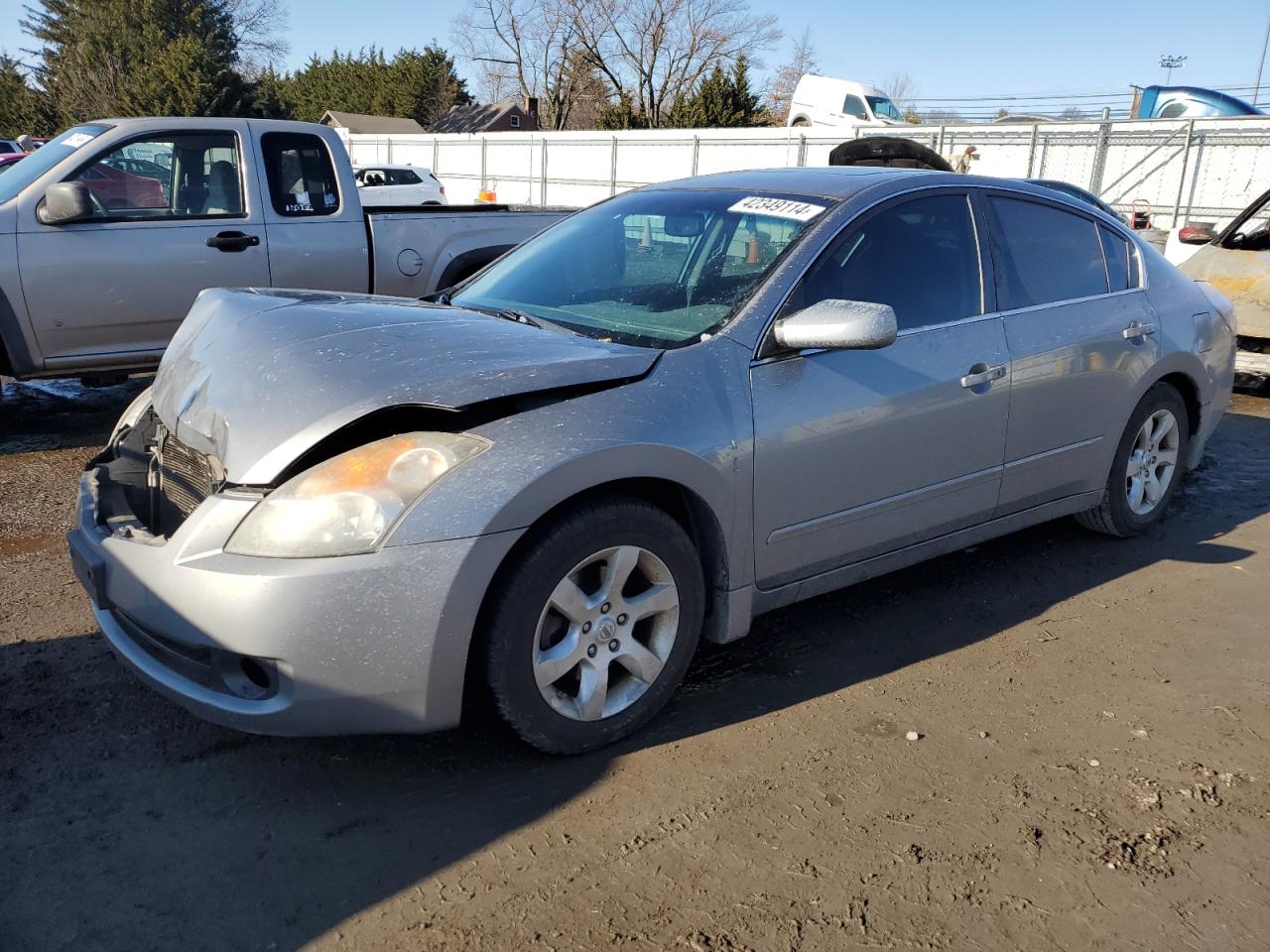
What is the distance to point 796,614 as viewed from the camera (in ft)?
13.6

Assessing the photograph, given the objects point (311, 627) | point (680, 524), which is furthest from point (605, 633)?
point (311, 627)

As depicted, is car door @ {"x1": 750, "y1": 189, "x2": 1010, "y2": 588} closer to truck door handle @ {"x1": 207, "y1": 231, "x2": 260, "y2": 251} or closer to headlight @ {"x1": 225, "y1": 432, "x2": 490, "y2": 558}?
headlight @ {"x1": 225, "y1": 432, "x2": 490, "y2": 558}

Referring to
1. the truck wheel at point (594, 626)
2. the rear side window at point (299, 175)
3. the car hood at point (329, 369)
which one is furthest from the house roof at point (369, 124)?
the truck wheel at point (594, 626)

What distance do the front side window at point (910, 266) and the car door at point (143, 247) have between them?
4.34 metres

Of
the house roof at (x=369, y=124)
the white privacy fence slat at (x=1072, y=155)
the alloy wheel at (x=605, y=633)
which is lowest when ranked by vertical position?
the alloy wheel at (x=605, y=633)

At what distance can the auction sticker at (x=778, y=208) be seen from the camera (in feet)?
12.0

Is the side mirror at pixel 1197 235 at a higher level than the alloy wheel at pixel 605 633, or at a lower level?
higher

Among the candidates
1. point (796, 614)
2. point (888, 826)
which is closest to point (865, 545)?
point (796, 614)

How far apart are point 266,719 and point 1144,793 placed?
2419 mm

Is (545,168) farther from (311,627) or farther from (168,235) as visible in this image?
(311,627)

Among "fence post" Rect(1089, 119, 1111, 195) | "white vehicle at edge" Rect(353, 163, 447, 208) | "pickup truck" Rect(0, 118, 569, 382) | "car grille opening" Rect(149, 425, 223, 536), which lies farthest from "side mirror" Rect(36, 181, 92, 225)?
"fence post" Rect(1089, 119, 1111, 195)

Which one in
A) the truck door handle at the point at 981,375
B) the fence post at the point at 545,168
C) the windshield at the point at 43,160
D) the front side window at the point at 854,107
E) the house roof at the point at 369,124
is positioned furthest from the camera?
the house roof at the point at 369,124

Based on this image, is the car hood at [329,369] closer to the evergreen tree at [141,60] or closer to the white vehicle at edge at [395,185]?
the white vehicle at edge at [395,185]

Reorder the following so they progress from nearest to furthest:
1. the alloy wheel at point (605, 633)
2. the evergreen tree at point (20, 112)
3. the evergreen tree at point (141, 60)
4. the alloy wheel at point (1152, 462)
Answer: the alloy wheel at point (605, 633)
the alloy wheel at point (1152, 462)
the evergreen tree at point (141, 60)
the evergreen tree at point (20, 112)
